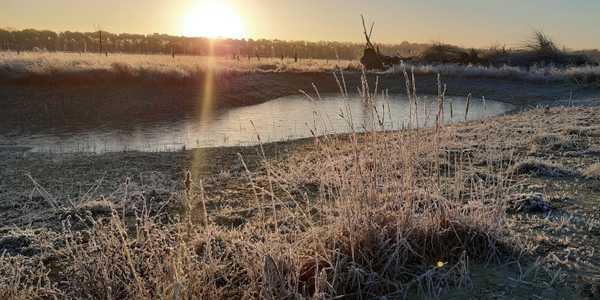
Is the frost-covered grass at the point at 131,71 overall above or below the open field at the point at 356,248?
above

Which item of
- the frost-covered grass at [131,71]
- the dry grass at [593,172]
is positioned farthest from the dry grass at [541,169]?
the frost-covered grass at [131,71]

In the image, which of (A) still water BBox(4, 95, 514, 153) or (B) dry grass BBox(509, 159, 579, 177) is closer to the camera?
(B) dry grass BBox(509, 159, 579, 177)

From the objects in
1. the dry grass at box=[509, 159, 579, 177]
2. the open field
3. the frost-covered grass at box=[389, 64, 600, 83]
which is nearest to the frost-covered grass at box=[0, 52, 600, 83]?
the frost-covered grass at box=[389, 64, 600, 83]

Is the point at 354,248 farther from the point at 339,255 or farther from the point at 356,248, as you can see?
the point at 339,255

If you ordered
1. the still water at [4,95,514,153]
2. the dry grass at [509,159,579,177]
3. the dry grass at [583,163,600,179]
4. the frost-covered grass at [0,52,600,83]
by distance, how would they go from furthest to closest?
1. the frost-covered grass at [0,52,600,83]
2. the still water at [4,95,514,153]
3. the dry grass at [509,159,579,177]
4. the dry grass at [583,163,600,179]

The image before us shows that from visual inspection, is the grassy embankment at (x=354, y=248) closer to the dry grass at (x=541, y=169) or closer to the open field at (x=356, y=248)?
the open field at (x=356, y=248)

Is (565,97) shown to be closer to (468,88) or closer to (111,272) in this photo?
(468,88)

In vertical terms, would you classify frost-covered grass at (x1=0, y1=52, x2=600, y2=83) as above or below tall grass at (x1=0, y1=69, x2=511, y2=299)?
above

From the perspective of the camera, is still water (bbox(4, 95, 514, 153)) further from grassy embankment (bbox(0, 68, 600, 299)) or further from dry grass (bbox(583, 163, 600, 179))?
grassy embankment (bbox(0, 68, 600, 299))

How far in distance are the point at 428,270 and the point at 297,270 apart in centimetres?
92

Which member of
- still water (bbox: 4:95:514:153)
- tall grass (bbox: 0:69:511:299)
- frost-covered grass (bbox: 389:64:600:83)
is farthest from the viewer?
frost-covered grass (bbox: 389:64:600:83)

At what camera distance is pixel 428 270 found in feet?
12.0

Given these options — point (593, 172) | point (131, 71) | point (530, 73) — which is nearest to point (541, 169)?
point (593, 172)

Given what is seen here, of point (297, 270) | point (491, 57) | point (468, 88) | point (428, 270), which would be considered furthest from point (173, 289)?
point (491, 57)
